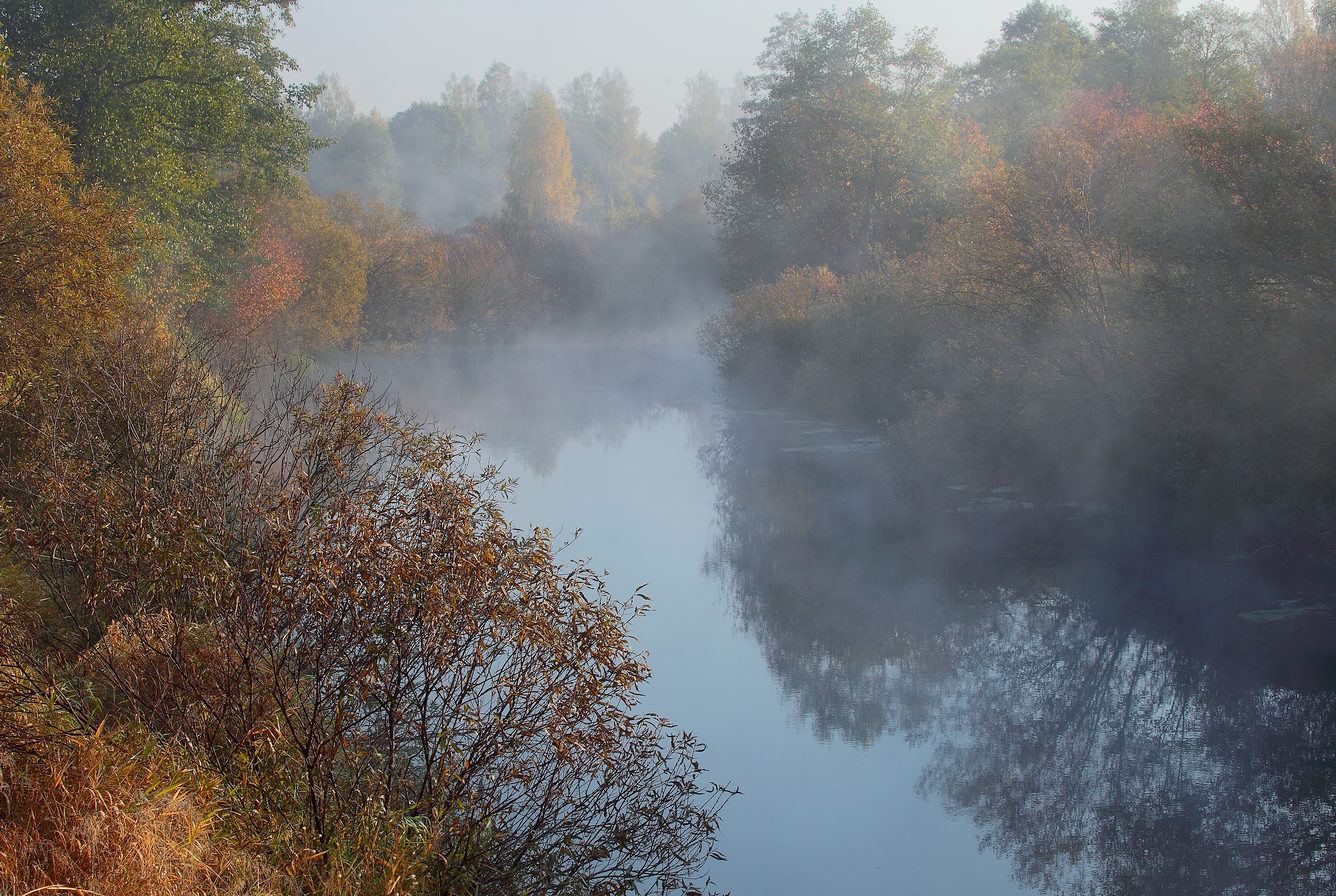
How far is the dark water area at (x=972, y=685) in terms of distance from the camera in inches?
313

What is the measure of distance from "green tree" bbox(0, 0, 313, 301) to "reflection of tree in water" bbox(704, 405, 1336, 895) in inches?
583

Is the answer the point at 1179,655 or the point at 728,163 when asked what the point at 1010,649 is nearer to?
the point at 1179,655

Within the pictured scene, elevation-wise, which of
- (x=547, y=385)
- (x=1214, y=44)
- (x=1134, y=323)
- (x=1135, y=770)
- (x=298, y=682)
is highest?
(x=1214, y=44)

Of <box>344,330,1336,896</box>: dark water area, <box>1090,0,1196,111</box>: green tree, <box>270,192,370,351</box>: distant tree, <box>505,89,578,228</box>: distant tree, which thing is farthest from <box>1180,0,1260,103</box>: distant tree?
<box>505,89,578,228</box>: distant tree

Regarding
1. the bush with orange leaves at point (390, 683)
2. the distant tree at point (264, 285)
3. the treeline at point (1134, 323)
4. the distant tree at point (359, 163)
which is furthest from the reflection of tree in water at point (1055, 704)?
the distant tree at point (359, 163)

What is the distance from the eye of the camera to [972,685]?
1141 centimetres

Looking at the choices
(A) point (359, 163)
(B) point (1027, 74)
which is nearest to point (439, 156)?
(A) point (359, 163)

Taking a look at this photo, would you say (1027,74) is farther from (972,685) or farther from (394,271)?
(972,685)

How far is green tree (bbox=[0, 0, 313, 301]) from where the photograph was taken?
2028 cm

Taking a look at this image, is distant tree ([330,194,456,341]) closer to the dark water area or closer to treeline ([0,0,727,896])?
the dark water area

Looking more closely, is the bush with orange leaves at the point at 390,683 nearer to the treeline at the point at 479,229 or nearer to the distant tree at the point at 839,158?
the treeline at the point at 479,229

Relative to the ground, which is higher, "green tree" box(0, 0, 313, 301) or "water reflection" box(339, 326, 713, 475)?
"water reflection" box(339, 326, 713, 475)

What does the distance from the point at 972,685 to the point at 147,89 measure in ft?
67.4

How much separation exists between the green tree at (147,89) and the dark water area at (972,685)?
10.7 metres
